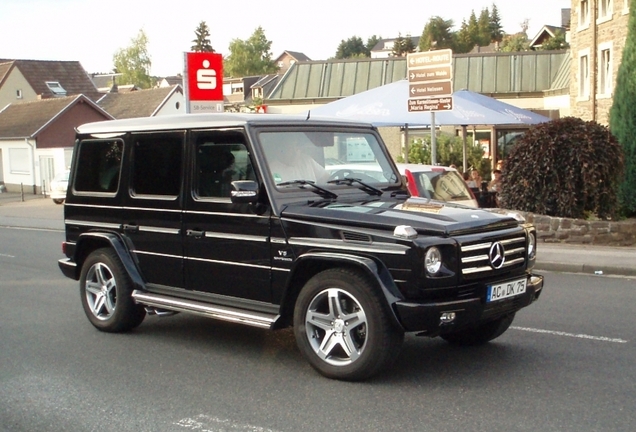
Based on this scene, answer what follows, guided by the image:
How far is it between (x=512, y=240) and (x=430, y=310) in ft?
3.34

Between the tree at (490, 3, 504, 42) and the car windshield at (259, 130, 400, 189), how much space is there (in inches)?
5419

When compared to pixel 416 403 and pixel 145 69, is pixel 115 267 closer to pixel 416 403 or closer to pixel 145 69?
pixel 416 403

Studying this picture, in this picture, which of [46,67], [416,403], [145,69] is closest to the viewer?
[416,403]

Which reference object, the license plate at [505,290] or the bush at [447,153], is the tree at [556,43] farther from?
the license plate at [505,290]

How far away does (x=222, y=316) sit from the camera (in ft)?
22.2

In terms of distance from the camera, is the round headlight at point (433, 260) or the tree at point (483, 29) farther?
the tree at point (483, 29)

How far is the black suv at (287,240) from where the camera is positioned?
591 centimetres

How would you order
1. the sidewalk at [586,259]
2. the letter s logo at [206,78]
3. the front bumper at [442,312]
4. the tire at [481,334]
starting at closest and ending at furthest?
the front bumper at [442,312]
the tire at [481,334]
the sidewalk at [586,259]
the letter s logo at [206,78]

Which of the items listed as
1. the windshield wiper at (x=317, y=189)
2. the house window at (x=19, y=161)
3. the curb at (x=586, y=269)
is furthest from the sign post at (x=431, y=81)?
the house window at (x=19, y=161)

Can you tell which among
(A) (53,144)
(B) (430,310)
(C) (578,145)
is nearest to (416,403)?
(B) (430,310)

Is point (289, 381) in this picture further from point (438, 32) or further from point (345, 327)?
point (438, 32)

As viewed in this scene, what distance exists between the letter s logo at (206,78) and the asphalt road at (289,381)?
27.1 ft

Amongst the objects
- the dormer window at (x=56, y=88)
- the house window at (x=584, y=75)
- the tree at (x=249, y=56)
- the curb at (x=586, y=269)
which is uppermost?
the tree at (x=249, y=56)

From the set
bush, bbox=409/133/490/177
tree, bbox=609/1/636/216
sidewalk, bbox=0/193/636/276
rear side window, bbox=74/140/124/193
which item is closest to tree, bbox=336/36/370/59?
bush, bbox=409/133/490/177
